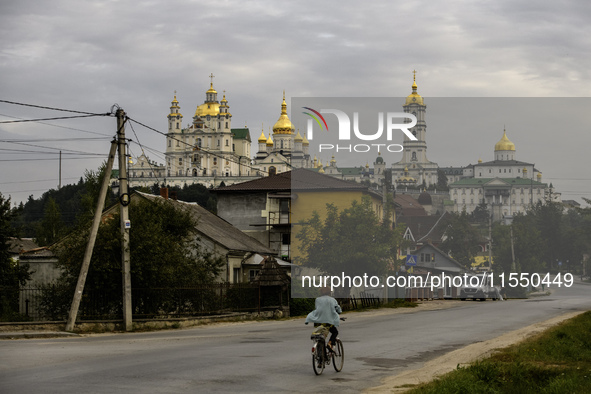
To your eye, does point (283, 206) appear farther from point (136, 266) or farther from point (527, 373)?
point (527, 373)

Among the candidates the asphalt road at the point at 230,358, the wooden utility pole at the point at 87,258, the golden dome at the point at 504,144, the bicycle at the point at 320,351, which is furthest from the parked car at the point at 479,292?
the bicycle at the point at 320,351

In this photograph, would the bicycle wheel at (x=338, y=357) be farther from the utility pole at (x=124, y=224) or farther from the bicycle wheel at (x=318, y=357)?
the utility pole at (x=124, y=224)

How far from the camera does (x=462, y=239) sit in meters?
37.4

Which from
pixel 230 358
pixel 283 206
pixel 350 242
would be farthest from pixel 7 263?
pixel 283 206

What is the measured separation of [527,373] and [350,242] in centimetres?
2372

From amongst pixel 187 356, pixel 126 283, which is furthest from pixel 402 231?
pixel 187 356

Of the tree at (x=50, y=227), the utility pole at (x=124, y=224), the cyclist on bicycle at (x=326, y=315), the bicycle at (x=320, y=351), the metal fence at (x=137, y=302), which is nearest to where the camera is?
the bicycle at (x=320, y=351)

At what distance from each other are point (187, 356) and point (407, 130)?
58.1ft

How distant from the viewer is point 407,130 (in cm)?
3275

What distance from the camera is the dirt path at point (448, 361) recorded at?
13.6 meters

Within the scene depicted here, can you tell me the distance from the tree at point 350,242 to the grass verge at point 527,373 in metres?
16.7

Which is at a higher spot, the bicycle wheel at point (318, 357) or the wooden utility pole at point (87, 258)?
the wooden utility pole at point (87, 258)

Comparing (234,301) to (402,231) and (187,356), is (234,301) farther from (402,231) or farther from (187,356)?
(187,356)

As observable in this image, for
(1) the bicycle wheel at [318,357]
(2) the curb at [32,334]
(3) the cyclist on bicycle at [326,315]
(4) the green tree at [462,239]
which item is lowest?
(2) the curb at [32,334]
